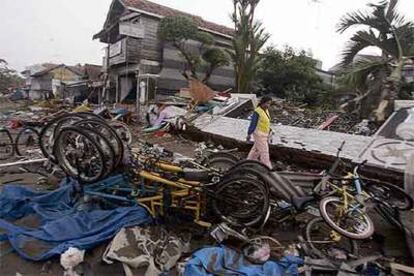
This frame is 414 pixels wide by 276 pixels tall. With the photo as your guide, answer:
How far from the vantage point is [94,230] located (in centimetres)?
474

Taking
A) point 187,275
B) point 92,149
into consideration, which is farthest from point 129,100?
point 187,275

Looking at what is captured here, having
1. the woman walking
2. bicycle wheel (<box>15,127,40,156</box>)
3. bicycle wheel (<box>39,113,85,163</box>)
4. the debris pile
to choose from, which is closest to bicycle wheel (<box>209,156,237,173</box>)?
the woman walking

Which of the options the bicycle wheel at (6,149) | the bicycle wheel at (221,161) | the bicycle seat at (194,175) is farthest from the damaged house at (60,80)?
the bicycle seat at (194,175)

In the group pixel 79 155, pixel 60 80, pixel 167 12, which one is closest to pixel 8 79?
pixel 60 80

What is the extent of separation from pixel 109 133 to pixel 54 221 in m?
1.52

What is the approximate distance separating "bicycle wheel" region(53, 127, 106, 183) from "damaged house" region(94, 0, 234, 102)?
13.2 metres

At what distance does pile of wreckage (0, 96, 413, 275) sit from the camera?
4152 millimetres

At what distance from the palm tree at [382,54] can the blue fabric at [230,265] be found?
7031 millimetres

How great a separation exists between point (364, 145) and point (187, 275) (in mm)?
5960

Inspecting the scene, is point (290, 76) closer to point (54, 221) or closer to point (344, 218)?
point (344, 218)

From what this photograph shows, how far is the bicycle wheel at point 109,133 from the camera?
208 inches

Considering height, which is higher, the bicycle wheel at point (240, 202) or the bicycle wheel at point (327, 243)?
the bicycle wheel at point (240, 202)

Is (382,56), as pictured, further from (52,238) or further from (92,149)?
(52,238)

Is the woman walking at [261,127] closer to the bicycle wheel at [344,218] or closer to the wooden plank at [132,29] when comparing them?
the bicycle wheel at [344,218]
